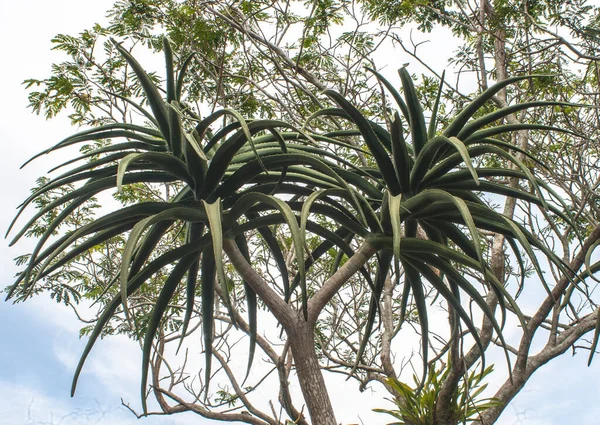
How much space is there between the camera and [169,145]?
2438 millimetres

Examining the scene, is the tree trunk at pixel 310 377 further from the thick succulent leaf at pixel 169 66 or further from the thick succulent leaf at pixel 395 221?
the thick succulent leaf at pixel 169 66

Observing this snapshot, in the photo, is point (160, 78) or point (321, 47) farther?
point (321, 47)

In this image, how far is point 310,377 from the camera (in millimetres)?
2283

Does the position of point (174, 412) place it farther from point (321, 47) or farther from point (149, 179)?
point (321, 47)

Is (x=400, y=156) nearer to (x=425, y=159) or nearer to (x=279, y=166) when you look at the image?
(x=425, y=159)

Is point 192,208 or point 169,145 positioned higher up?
point 169,145

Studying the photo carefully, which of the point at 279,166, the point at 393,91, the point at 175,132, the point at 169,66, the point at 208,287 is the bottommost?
the point at 208,287

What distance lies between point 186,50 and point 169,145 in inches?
153

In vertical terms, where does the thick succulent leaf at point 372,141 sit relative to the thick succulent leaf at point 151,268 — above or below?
above

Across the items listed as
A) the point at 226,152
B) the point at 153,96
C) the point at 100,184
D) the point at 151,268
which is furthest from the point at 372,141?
the point at 100,184

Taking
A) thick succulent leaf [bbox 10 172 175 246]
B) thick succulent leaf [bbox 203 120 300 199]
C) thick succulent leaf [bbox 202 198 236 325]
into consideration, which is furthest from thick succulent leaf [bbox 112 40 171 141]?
thick succulent leaf [bbox 202 198 236 325]

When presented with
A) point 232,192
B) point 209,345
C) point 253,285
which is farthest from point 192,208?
point 209,345

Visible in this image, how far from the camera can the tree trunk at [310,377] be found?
223cm

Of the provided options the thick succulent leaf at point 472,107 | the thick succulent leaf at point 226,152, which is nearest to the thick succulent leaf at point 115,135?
the thick succulent leaf at point 226,152
